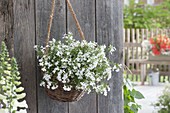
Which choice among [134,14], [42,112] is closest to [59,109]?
[42,112]

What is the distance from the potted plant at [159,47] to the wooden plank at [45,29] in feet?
15.4

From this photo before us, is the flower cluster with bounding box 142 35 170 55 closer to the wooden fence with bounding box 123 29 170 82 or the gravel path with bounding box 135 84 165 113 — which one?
the gravel path with bounding box 135 84 165 113

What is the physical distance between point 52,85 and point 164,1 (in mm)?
8693

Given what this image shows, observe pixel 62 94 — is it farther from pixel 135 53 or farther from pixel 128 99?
pixel 135 53

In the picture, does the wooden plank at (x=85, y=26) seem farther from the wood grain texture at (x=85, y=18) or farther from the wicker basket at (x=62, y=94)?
the wicker basket at (x=62, y=94)

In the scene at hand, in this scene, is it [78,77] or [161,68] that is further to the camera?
[161,68]

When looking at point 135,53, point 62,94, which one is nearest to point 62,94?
point 62,94

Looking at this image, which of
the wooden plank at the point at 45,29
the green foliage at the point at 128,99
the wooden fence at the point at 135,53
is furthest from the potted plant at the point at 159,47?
the wooden plank at the point at 45,29

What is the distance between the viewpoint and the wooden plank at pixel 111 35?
186 centimetres

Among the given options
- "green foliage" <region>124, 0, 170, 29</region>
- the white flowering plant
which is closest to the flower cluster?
"green foliage" <region>124, 0, 170, 29</region>

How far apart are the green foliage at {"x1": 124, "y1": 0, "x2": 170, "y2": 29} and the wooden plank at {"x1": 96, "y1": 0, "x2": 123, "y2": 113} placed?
7.49 m

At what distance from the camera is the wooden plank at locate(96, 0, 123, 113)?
6.10 ft

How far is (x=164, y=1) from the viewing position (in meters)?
9.91

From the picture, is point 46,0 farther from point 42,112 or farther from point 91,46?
point 42,112
